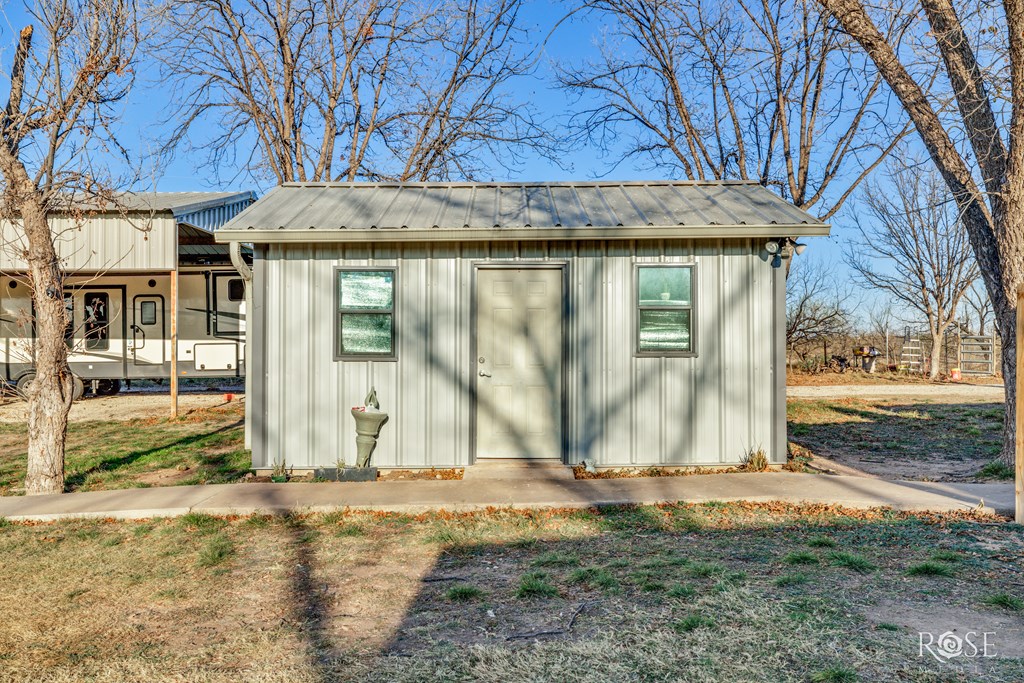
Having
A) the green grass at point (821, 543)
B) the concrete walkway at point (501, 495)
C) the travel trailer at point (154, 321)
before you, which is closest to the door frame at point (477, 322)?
the concrete walkway at point (501, 495)

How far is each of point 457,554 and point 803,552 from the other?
2390 mm

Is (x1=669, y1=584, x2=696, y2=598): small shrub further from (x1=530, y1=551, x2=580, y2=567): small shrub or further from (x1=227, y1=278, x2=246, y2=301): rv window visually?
(x1=227, y1=278, x2=246, y2=301): rv window

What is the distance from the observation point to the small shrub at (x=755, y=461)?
7.06 m

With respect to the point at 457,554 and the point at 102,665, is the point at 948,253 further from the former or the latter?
the point at 102,665

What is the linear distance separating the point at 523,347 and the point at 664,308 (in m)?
1.59

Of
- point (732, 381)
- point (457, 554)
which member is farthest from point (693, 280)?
point (457, 554)

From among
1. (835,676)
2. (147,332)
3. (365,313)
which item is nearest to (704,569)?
(835,676)

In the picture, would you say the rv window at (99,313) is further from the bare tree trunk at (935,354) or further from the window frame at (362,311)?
the bare tree trunk at (935,354)

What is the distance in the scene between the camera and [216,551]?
4.73 m

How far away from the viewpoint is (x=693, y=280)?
7.12 meters

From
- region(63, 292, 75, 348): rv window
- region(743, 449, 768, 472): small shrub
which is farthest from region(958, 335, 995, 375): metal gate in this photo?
region(63, 292, 75, 348): rv window

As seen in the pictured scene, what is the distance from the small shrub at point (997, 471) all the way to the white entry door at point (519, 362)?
4.57 meters

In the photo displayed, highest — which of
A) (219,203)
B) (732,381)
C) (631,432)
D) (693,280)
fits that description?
(219,203)

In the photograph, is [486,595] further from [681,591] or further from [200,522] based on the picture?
[200,522]
